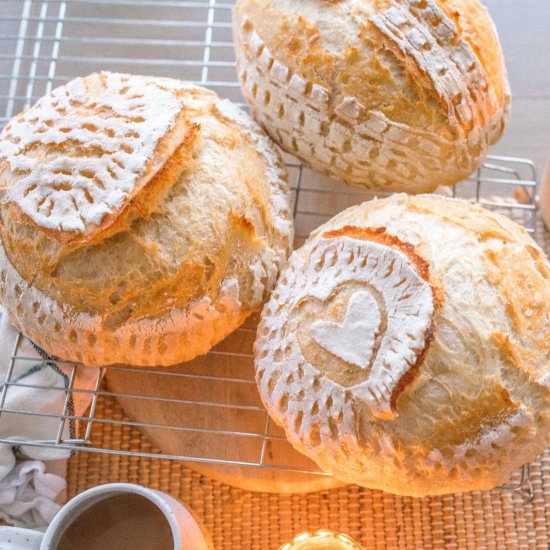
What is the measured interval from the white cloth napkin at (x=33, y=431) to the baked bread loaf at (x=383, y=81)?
2.10 ft

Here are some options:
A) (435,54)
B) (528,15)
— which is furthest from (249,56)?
(528,15)

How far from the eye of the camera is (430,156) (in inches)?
50.2

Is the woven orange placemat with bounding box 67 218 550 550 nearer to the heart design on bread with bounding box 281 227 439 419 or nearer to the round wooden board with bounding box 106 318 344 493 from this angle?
the round wooden board with bounding box 106 318 344 493

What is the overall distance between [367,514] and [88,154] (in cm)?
82

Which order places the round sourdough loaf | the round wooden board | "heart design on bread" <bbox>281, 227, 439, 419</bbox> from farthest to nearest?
1. the round wooden board
2. the round sourdough loaf
3. "heart design on bread" <bbox>281, 227, 439, 419</bbox>

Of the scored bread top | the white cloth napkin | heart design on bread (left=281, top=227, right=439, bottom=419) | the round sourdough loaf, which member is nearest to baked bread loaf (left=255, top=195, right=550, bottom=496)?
heart design on bread (left=281, top=227, right=439, bottom=419)

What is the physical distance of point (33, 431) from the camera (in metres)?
1.36

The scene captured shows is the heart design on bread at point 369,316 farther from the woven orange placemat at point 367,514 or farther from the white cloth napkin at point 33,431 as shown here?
the white cloth napkin at point 33,431

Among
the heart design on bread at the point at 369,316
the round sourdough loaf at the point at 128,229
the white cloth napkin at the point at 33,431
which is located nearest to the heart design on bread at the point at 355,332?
Result: the heart design on bread at the point at 369,316

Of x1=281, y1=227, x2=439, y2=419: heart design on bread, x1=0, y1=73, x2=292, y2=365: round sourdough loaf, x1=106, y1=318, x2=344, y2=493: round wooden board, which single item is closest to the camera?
x1=281, y1=227, x2=439, y2=419: heart design on bread

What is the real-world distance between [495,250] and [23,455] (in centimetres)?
94

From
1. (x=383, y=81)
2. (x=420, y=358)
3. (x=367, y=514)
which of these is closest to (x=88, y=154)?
(x=383, y=81)

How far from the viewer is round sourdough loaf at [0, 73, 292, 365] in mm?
1142

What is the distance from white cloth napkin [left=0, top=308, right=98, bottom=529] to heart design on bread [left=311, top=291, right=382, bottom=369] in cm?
54
